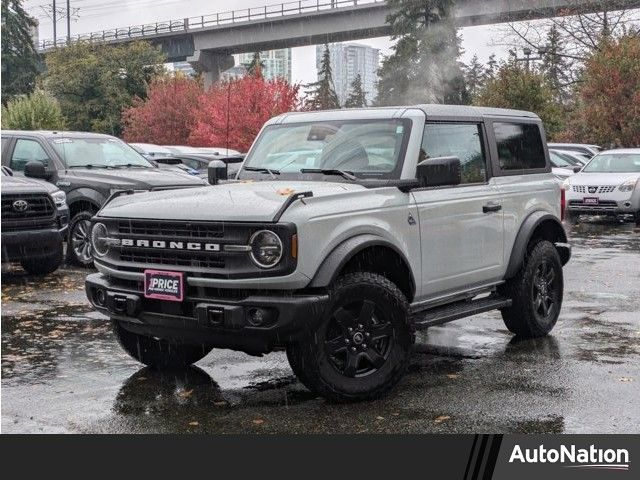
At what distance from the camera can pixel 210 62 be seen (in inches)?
2665

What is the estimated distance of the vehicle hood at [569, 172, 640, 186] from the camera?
1962 cm

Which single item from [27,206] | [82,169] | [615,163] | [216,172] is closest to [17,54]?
[615,163]

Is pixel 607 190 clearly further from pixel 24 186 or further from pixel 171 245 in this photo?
pixel 171 245

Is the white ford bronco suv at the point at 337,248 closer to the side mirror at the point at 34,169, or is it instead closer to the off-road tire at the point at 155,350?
the off-road tire at the point at 155,350

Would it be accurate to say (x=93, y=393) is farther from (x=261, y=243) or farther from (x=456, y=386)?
(x=456, y=386)

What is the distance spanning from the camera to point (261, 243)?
5.62 metres

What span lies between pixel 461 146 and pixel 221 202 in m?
2.34

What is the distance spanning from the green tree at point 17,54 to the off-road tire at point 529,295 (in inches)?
2426

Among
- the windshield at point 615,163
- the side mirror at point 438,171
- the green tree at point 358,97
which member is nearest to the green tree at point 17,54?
the green tree at point 358,97

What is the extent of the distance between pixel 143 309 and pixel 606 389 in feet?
10.2

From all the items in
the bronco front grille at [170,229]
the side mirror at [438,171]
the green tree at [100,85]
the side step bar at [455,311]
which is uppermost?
the green tree at [100,85]

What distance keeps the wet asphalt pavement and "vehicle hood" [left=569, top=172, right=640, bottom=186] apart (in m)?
10.9

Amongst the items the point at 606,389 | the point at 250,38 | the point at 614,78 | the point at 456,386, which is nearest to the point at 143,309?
the point at 456,386

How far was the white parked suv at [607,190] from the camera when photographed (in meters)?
19.5
